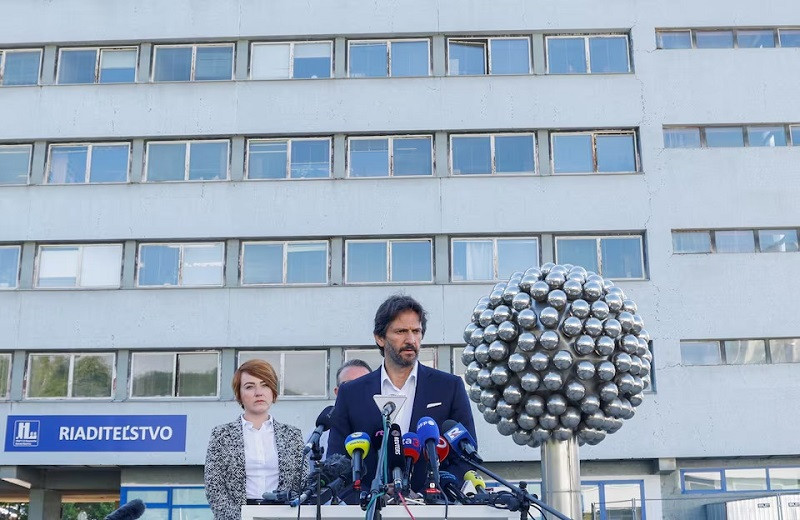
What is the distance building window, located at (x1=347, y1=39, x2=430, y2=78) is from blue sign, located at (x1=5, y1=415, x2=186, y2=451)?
29.8ft

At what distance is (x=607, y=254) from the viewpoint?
21828mm

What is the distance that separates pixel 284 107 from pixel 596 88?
7.28 meters

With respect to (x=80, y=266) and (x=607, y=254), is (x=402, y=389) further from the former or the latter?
(x=80, y=266)

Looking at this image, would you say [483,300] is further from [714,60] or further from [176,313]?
[714,60]

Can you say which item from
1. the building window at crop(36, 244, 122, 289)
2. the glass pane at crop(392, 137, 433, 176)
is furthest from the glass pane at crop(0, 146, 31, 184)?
the glass pane at crop(392, 137, 433, 176)

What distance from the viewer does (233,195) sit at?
72.9ft

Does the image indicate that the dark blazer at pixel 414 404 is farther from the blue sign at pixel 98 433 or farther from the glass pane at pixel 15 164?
the glass pane at pixel 15 164

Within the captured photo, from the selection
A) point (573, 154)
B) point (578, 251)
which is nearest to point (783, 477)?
point (578, 251)

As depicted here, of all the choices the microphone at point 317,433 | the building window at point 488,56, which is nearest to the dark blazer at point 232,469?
the microphone at point 317,433

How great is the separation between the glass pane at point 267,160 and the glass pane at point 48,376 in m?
6.01

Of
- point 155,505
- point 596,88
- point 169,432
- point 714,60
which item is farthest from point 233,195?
point 714,60

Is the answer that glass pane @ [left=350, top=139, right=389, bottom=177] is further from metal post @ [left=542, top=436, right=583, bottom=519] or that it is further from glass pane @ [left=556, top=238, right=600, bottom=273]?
metal post @ [left=542, top=436, right=583, bottom=519]

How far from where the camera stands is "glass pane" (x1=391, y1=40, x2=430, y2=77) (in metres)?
22.9

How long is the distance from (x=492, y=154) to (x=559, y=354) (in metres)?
13.5
